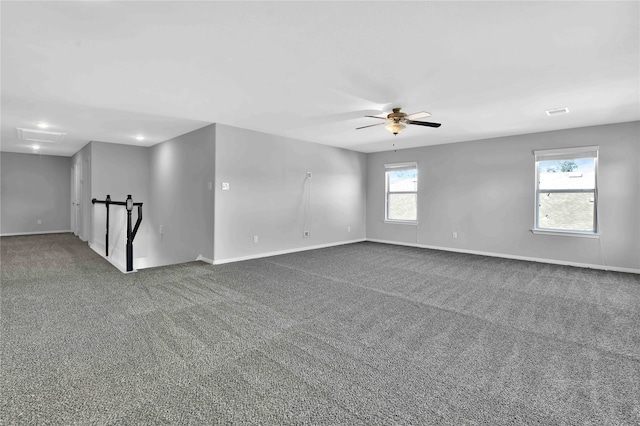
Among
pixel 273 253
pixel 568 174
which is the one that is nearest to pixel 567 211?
pixel 568 174

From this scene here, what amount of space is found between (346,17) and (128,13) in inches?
59.4

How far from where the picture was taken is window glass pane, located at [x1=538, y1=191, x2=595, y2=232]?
5266 mm

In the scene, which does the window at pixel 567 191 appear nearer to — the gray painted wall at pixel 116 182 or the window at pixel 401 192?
the window at pixel 401 192

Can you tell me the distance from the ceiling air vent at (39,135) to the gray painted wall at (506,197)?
6.96 m

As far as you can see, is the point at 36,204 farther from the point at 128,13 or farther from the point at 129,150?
the point at 128,13

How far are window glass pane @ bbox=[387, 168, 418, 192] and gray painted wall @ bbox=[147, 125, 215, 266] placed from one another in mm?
4587

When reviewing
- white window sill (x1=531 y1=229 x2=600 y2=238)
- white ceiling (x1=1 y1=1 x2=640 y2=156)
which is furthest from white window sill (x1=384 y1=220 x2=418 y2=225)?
white ceiling (x1=1 y1=1 x2=640 y2=156)

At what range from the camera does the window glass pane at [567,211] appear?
17.3 ft

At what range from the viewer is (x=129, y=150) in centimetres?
732

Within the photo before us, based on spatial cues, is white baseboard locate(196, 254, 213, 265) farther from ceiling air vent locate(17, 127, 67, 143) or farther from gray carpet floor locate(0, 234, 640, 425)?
ceiling air vent locate(17, 127, 67, 143)

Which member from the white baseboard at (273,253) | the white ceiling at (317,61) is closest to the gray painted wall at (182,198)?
the white baseboard at (273,253)

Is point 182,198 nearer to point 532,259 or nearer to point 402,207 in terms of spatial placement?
point 402,207

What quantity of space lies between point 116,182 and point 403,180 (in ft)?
22.4

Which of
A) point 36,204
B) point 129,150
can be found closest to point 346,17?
point 129,150
